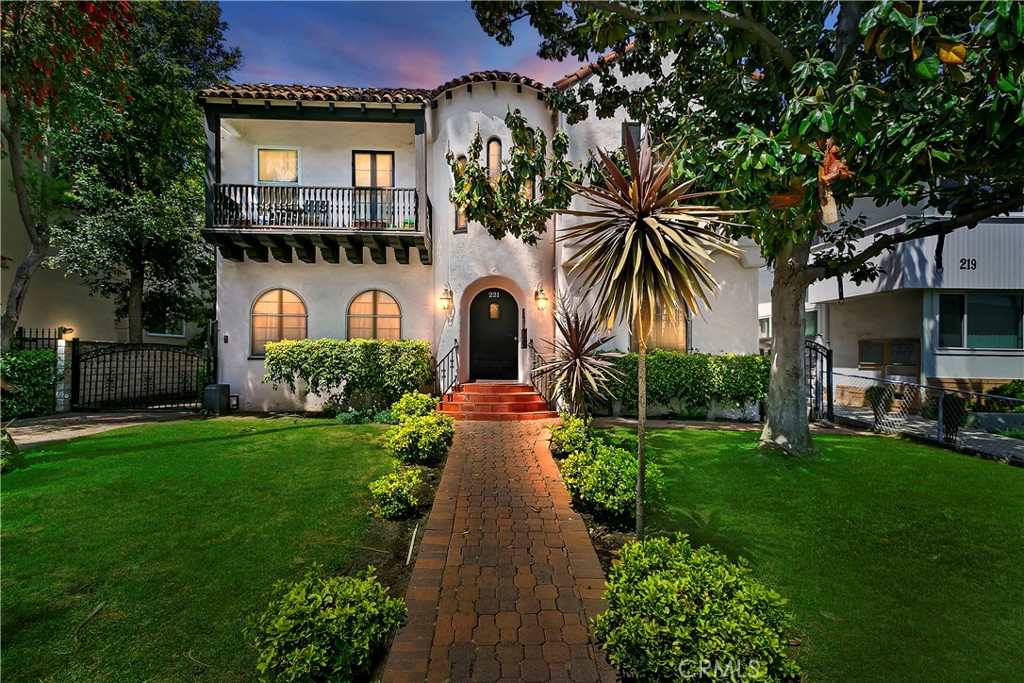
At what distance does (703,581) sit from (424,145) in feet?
41.9

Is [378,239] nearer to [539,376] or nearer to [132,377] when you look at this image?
[539,376]

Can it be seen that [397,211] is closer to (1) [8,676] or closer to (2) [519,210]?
(2) [519,210]

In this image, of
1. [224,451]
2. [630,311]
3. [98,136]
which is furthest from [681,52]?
[98,136]

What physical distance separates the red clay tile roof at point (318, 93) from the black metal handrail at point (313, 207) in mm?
2465

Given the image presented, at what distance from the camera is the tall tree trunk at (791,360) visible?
7.48 m

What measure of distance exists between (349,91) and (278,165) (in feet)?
11.3

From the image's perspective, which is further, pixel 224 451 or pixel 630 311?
pixel 224 451

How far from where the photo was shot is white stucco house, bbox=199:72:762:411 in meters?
11.9

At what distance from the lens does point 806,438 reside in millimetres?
7520

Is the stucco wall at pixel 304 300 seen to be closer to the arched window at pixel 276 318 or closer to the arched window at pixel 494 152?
the arched window at pixel 276 318

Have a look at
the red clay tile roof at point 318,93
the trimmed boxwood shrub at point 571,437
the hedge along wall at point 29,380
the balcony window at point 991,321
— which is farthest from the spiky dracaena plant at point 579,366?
the hedge along wall at point 29,380

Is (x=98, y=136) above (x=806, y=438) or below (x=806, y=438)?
above

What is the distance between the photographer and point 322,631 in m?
2.52

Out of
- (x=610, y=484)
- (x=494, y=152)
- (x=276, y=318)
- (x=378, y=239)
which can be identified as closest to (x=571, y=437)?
(x=610, y=484)
